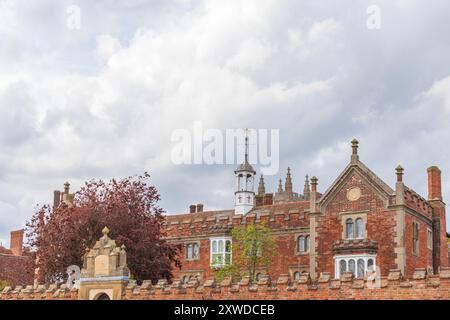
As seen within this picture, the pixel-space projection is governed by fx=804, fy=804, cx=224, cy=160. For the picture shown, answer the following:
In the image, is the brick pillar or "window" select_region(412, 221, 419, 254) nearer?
"window" select_region(412, 221, 419, 254)

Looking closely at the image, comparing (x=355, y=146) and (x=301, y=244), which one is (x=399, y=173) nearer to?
(x=355, y=146)

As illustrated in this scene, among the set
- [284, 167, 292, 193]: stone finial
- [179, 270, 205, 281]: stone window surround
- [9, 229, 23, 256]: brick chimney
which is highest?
[284, 167, 292, 193]: stone finial

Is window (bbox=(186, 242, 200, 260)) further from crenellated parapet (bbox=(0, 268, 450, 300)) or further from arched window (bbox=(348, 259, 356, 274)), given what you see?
crenellated parapet (bbox=(0, 268, 450, 300))

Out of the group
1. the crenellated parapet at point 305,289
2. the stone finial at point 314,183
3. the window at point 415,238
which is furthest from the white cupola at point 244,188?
the crenellated parapet at point 305,289

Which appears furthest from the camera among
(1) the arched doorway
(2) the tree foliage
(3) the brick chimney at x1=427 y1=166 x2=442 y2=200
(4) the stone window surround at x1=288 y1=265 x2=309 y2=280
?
A: (4) the stone window surround at x1=288 y1=265 x2=309 y2=280

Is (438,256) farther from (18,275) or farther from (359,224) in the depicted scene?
(18,275)

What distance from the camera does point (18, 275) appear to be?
268ft

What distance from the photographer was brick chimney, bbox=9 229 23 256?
9438 cm

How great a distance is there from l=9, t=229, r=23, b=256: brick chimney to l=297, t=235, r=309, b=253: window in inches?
1781

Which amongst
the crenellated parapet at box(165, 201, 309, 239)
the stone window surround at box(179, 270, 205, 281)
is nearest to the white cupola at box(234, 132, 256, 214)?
the crenellated parapet at box(165, 201, 309, 239)

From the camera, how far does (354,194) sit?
54.2 meters
